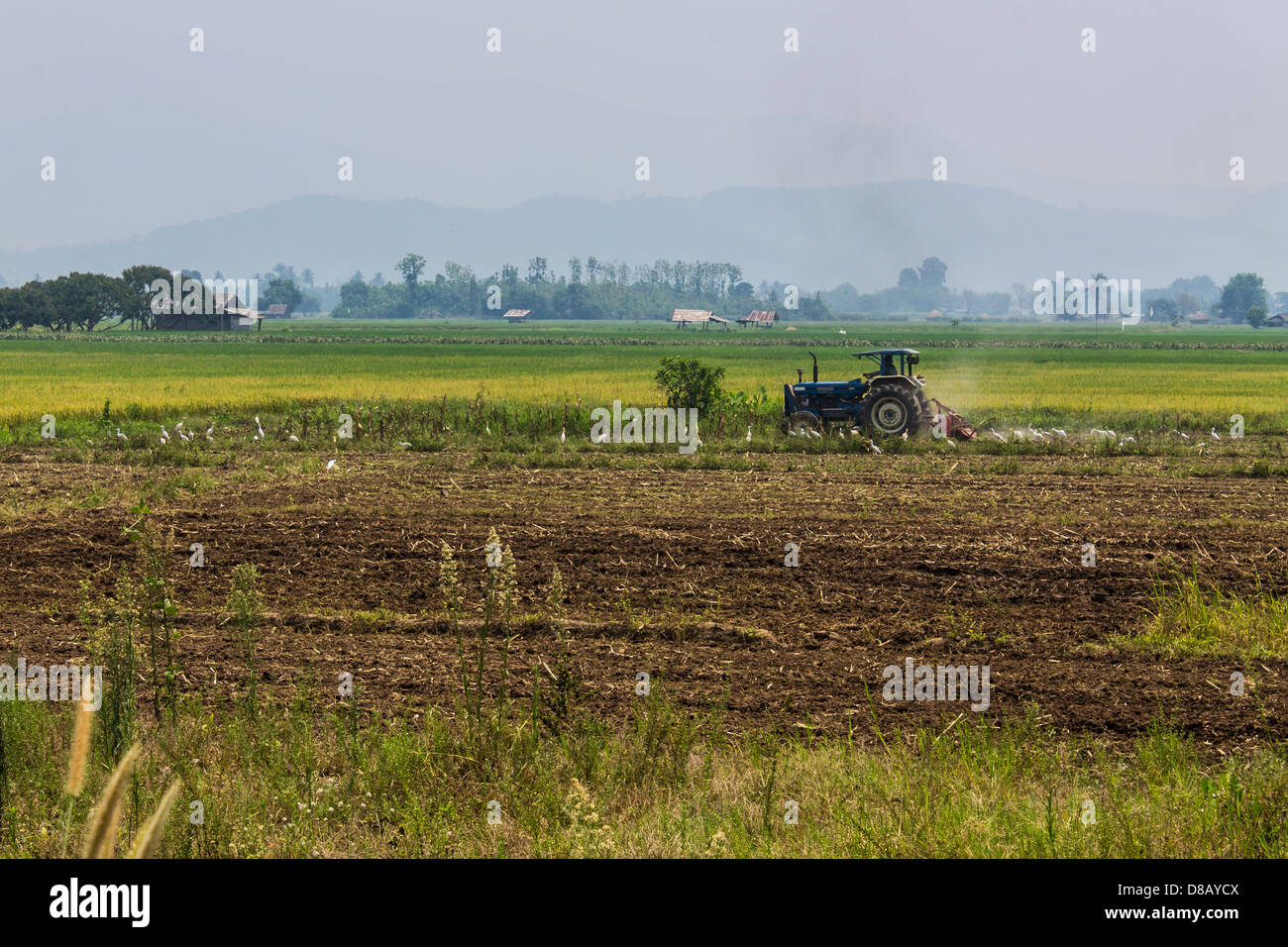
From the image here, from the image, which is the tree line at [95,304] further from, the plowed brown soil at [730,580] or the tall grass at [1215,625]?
the tall grass at [1215,625]

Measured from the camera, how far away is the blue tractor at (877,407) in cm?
2358

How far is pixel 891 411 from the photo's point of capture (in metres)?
23.7

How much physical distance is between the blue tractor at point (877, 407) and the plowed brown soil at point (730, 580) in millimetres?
4393

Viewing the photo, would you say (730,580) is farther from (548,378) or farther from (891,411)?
(548,378)

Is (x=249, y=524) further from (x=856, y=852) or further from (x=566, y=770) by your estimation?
(x=856, y=852)

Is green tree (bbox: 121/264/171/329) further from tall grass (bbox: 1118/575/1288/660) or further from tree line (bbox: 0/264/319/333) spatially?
tall grass (bbox: 1118/575/1288/660)

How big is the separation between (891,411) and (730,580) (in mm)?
12792

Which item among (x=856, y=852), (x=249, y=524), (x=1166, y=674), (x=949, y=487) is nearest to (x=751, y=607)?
(x=1166, y=674)

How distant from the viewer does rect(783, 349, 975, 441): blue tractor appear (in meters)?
23.6

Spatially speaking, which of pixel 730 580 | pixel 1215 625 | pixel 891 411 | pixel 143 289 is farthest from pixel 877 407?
pixel 143 289

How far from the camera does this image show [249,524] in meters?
14.7

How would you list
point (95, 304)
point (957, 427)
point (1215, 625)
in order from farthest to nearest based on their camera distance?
1. point (95, 304)
2. point (957, 427)
3. point (1215, 625)

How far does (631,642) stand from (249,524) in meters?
7.13
